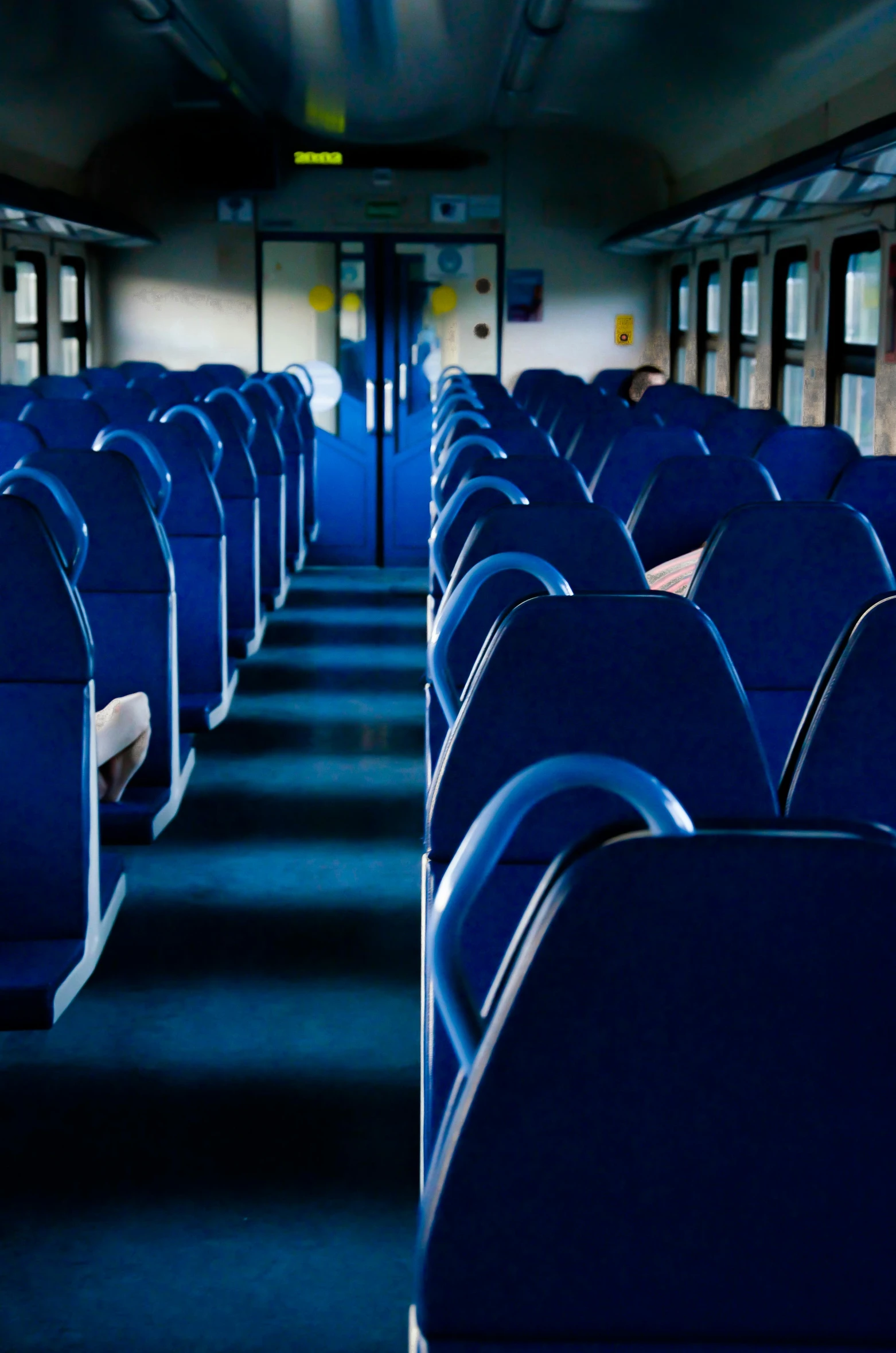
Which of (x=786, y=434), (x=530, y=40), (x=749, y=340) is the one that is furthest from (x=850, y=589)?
(x=749, y=340)

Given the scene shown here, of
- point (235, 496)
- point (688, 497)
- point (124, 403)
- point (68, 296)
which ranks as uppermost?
point (68, 296)

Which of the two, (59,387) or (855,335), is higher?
(855,335)

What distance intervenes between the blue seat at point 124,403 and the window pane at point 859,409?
3.47 metres

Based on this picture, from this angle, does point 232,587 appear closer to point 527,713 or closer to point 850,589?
point 850,589

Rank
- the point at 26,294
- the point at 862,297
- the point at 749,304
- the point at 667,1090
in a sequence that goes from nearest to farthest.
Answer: the point at 667,1090
the point at 862,297
the point at 749,304
the point at 26,294

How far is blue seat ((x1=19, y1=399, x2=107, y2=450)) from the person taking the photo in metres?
6.72

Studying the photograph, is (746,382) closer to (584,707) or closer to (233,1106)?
(233,1106)

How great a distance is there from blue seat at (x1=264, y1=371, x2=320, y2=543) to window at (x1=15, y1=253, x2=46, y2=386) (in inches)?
63.0

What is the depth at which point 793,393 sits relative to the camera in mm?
9258

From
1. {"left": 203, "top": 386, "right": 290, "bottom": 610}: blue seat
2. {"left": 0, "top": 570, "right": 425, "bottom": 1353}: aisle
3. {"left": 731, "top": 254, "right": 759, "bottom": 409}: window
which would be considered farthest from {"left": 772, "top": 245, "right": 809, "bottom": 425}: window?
{"left": 0, "top": 570, "right": 425, "bottom": 1353}: aisle

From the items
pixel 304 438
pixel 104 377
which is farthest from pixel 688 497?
pixel 104 377

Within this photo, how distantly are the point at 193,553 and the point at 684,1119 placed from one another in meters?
4.59

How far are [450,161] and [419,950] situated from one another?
10.1 meters

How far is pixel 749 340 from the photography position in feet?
33.1
